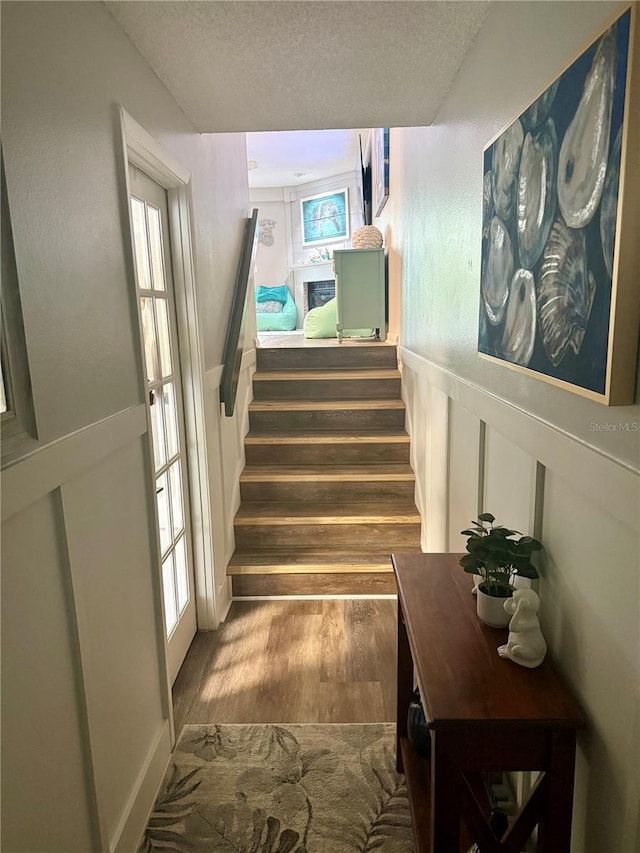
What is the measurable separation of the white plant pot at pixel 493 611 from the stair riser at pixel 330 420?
2.28 m

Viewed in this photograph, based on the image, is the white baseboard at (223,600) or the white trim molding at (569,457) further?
the white baseboard at (223,600)

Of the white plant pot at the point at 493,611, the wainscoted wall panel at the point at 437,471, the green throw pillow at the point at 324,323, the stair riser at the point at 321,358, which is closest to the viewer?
the white plant pot at the point at 493,611

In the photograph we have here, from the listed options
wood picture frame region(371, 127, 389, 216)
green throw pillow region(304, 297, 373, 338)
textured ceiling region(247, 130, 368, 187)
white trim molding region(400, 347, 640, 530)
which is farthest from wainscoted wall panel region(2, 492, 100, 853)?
textured ceiling region(247, 130, 368, 187)

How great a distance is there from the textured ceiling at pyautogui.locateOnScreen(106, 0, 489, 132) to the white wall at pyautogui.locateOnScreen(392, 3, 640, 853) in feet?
0.38

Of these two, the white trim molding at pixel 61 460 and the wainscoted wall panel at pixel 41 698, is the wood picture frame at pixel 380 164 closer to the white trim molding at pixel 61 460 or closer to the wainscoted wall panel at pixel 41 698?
the white trim molding at pixel 61 460

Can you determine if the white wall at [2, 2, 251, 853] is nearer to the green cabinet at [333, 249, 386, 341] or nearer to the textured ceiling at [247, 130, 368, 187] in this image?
the green cabinet at [333, 249, 386, 341]

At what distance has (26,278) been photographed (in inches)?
37.9

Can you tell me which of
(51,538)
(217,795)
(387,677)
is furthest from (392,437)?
(51,538)

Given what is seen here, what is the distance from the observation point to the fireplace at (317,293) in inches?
290

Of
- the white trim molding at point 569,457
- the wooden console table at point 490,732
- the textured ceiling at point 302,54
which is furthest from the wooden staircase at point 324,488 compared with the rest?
the textured ceiling at point 302,54

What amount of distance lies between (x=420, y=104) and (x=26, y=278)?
67.8 inches

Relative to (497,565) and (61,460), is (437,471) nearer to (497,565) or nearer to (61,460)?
(497,565)

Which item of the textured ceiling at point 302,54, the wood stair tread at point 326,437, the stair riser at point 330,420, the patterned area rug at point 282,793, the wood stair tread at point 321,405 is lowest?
the patterned area rug at point 282,793

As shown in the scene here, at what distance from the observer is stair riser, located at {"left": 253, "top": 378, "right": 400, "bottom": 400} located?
3666mm
